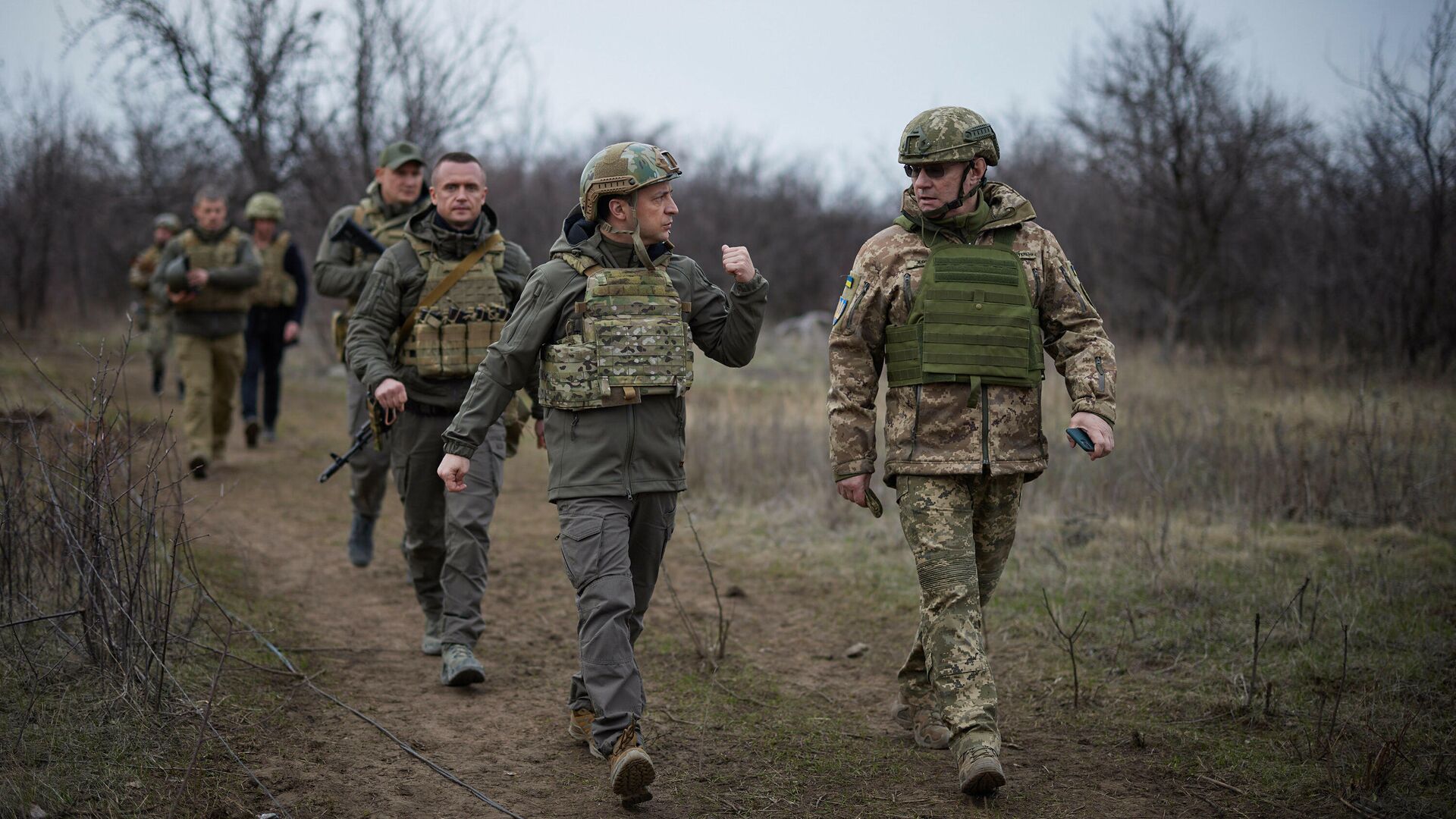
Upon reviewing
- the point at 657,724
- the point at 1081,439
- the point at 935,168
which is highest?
the point at 935,168

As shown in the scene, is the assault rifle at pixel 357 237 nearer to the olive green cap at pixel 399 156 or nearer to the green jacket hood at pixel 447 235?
the olive green cap at pixel 399 156

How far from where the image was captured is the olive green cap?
6.34m

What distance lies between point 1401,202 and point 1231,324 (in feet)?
11.5

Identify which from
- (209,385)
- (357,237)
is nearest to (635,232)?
(357,237)

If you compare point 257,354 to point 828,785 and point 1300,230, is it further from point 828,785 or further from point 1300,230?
point 1300,230

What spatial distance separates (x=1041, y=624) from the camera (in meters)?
5.70

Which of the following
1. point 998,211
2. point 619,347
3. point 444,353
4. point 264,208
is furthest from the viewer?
point 264,208

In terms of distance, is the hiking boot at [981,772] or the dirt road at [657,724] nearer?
the hiking boot at [981,772]

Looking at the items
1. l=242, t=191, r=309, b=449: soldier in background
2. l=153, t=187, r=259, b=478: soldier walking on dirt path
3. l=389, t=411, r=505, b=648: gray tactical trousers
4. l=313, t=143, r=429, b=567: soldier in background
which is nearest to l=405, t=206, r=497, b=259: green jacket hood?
l=389, t=411, r=505, b=648: gray tactical trousers

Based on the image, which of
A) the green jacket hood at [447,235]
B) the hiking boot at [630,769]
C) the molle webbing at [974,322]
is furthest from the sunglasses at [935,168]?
the green jacket hood at [447,235]

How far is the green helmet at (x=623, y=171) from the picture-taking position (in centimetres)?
383

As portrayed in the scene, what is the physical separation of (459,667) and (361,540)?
94.4 inches

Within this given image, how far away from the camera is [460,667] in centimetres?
484

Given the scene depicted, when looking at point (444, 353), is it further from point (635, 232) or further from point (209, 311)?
point (209, 311)
